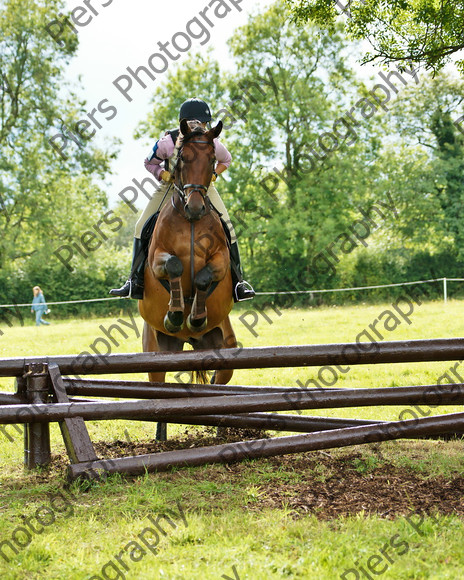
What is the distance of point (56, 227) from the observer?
3045cm

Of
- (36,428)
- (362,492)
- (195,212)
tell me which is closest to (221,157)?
(195,212)

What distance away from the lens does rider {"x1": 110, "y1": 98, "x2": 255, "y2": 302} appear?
5.50m

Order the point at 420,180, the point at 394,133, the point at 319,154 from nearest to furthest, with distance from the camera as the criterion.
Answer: the point at 319,154 → the point at 420,180 → the point at 394,133

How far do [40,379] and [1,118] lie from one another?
2875 centimetres

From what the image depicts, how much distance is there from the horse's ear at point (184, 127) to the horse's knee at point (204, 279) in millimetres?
1153

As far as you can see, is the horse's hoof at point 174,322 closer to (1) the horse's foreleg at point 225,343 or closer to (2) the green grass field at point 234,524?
(1) the horse's foreleg at point 225,343

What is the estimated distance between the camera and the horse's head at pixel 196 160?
16.8ft

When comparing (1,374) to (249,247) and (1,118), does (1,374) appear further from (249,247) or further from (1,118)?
(1,118)

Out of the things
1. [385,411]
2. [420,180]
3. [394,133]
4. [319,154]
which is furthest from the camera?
[394,133]

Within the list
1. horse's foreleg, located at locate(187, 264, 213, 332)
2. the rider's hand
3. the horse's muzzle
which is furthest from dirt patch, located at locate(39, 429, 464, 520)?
the rider's hand

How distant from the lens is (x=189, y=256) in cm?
529

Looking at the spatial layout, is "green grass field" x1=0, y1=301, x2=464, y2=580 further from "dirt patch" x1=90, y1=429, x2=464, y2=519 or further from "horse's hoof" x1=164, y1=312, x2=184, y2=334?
"horse's hoof" x1=164, y1=312, x2=184, y2=334

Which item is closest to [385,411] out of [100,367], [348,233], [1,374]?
[100,367]

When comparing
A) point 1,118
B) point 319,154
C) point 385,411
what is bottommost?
point 385,411
